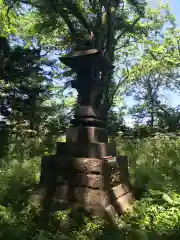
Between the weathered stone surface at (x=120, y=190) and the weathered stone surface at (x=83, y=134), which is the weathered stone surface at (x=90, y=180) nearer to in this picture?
the weathered stone surface at (x=120, y=190)

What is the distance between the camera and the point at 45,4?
1210 centimetres

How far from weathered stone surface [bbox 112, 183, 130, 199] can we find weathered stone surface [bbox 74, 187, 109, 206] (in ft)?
1.54

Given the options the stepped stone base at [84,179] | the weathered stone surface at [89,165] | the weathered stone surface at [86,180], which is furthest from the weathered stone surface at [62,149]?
the weathered stone surface at [86,180]

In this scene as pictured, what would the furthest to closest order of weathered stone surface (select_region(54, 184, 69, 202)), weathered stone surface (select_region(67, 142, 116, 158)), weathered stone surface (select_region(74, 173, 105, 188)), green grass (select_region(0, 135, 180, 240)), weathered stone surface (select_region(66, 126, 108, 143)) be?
weathered stone surface (select_region(66, 126, 108, 143)) < weathered stone surface (select_region(67, 142, 116, 158)) < weathered stone surface (select_region(54, 184, 69, 202)) < weathered stone surface (select_region(74, 173, 105, 188)) < green grass (select_region(0, 135, 180, 240))

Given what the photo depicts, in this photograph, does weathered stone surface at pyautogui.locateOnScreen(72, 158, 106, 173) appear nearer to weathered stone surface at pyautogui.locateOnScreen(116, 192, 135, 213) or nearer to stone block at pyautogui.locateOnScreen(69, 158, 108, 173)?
stone block at pyautogui.locateOnScreen(69, 158, 108, 173)

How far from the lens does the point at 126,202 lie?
5.92 m

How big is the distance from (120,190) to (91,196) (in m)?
1.05

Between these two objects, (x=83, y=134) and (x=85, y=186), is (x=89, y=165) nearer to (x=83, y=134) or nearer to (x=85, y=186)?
(x=85, y=186)

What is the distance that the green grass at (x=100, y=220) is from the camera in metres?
4.16

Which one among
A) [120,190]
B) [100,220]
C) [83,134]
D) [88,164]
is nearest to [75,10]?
[83,134]

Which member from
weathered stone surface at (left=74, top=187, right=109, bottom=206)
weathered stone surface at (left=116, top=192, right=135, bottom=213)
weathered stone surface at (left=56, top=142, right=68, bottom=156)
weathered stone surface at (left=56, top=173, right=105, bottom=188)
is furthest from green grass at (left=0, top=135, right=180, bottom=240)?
weathered stone surface at (left=56, top=142, right=68, bottom=156)

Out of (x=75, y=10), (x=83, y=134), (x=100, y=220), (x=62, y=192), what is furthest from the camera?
(x=75, y=10)

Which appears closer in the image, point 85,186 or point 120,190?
point 85,186

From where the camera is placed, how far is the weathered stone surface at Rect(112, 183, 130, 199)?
18.5 ft
